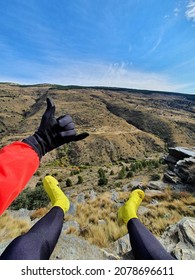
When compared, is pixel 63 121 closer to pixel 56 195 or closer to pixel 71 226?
pixel 56 195

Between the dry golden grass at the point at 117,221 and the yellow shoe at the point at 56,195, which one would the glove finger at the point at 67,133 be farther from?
Answer: the dry golden grass at the point at 117,221

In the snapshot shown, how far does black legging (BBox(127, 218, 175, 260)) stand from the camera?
3.21 m

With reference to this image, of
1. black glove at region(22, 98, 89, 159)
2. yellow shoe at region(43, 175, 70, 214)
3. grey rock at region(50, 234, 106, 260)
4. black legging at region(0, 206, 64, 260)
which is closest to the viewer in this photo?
black legging at region(0, 206, 64, 260)

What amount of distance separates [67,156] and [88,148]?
698cm

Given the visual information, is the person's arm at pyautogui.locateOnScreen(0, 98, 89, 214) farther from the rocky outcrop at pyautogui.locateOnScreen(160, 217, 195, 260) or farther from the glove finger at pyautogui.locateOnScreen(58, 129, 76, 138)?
the rocky outcrop at pyautogui.locateOnScreen(160, 217, 195, 260)

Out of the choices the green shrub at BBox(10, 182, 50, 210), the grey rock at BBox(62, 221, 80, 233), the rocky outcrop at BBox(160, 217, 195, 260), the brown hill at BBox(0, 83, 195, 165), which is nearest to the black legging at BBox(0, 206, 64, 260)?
the rocky outcrop at BBox(160, 217, 195, 260)

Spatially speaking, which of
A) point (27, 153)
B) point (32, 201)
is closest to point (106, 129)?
point (32, 201)

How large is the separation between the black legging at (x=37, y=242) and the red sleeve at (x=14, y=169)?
3.07ft

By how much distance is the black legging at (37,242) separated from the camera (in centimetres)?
295

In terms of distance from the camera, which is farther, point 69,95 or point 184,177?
point 69,95

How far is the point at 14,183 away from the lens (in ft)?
7.61

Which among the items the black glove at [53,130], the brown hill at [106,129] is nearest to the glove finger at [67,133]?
the black glove at [53,130]
